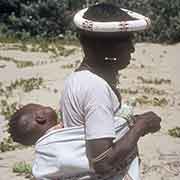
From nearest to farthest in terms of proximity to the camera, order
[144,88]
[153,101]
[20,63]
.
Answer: [153,101] → [144,88] → [20,63]

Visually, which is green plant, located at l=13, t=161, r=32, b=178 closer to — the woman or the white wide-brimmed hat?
the woman

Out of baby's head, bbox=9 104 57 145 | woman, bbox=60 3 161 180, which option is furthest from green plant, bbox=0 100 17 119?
woman, bbox=60 3 161 180

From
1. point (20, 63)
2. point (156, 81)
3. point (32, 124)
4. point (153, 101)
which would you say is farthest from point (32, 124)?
point (20, 63)

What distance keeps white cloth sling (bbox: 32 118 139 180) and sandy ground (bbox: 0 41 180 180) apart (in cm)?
318

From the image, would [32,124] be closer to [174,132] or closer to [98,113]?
[98,113]

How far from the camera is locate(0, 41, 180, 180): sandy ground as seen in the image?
19.3 feet

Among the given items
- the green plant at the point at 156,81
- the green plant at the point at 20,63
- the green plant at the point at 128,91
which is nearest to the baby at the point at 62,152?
the green plant at the point at 128,91

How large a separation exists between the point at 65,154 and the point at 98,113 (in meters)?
0.21

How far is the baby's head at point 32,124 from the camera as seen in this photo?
2555 mm

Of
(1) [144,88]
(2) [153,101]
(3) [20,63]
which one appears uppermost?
(2) [153,101]

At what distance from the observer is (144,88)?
993 centimetres

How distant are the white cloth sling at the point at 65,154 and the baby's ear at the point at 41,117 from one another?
0.62 feet

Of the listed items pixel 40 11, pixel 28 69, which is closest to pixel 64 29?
pixel 40 11

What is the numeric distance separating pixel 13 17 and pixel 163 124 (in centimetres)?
998
